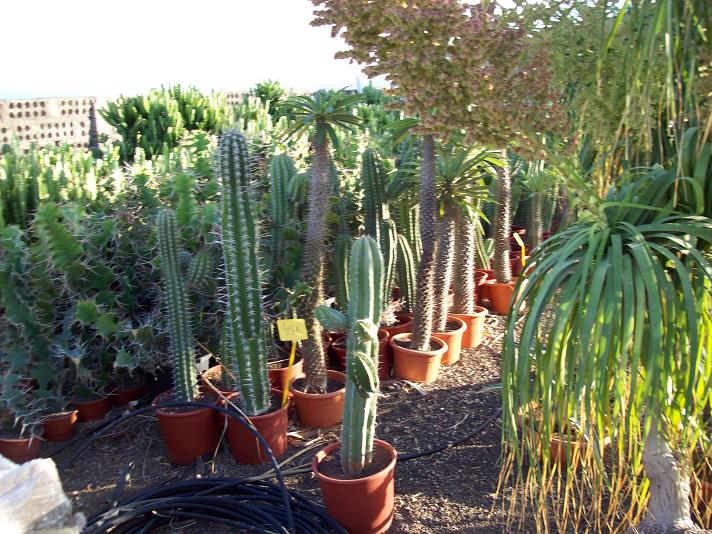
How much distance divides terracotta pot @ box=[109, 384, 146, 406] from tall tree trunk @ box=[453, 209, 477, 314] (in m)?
2.07

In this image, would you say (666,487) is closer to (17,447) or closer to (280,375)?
(280,375)

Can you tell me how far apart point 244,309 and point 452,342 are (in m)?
1.56

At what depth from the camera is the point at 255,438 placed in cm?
273

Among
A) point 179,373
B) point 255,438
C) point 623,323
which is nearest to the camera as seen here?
point 623,323

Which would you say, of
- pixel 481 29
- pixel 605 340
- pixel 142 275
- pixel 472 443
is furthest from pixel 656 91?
pixel 142 275

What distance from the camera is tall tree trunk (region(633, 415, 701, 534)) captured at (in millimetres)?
1795

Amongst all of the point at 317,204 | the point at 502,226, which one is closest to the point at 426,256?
the point at 317,204

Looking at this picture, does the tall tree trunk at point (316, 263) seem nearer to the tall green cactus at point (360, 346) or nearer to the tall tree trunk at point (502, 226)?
the tall green cactus at point (360, 346)

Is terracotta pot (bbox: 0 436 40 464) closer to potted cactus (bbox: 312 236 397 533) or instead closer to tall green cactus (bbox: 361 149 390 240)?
potted cactus (bbox: 312 236 397 533)

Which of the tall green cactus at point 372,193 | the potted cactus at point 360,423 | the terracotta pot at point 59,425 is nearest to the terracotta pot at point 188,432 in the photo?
the terracotta pot at point 59,425

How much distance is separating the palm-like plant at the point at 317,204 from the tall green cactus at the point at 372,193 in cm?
48

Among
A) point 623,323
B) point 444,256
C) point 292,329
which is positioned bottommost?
point 292,329

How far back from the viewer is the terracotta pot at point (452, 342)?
12.2 ft

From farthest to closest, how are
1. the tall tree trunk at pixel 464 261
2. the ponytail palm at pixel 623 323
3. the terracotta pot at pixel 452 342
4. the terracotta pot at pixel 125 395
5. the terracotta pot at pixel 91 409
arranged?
1. the tall tree trunk at pixel 464 261
2. the terracotta pot at pixel 452 342
3. the terracotta pot at pixel 125 395
4. the terracotta pot at pixel 91 409
5. the ponytail palm at pixel 623 323
